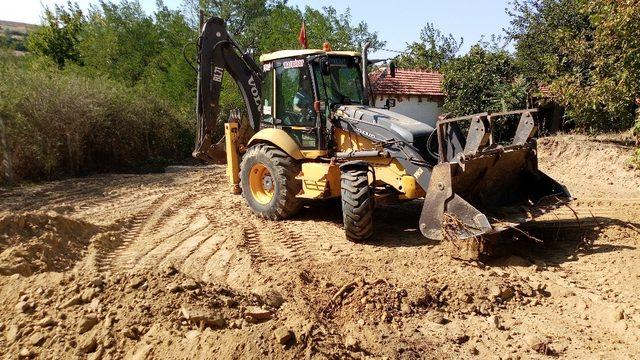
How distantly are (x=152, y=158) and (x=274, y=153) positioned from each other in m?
8.44

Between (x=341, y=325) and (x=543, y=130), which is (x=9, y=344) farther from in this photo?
(x=543, y=130)

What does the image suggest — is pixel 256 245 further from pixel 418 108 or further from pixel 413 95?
pixel 418 108

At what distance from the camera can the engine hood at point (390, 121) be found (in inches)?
232

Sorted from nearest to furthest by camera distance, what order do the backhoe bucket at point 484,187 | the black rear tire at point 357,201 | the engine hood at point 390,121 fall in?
the backhoe bucket at point 484,187 < the black rear tire at point 357,201 < the engine hood at point 390,121

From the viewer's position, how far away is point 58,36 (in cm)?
2422

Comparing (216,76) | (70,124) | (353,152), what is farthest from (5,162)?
(353,152)

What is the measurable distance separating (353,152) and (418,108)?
1297cm

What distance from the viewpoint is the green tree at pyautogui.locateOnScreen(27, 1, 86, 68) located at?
23891 mm

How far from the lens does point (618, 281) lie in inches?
180

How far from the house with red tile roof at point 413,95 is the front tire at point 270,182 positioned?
37.2ft

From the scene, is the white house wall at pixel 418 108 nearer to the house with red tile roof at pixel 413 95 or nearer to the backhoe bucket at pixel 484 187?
the house with red tile roof at pixel 413 95

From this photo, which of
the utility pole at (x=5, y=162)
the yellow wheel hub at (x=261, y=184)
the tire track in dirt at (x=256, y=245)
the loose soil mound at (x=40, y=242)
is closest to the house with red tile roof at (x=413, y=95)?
the yellow wheel hub at (x=261, y=184)

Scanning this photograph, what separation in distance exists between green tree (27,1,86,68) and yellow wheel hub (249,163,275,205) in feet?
65.9

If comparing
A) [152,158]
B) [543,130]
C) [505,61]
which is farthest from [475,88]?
[152,158]
